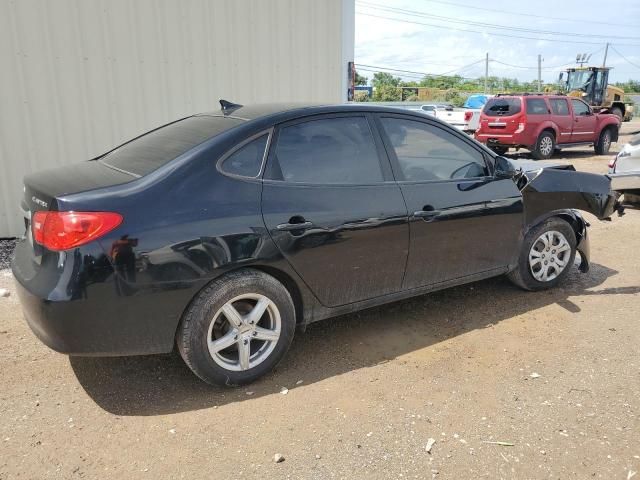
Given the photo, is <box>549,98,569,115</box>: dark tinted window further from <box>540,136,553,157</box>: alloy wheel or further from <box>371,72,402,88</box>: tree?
<box>371,72,402,88</box>: tree

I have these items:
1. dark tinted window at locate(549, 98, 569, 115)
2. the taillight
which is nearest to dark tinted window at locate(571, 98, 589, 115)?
dark tinted window at locate(549, 98, 569, 115)

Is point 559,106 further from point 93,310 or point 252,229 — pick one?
point 93,310

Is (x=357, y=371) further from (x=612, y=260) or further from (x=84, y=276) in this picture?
(x=612, y=260)

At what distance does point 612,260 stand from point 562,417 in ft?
11.4

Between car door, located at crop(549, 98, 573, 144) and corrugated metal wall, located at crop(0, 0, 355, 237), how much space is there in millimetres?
9769

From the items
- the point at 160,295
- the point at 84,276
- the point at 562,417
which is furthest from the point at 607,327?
the point at 84,276

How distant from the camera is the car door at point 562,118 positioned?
15391mm

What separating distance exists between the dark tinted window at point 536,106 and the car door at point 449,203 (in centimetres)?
1175

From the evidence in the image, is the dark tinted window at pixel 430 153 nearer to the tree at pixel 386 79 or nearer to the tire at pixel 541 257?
the tire at pixel 541 257

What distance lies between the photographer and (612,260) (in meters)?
5.87

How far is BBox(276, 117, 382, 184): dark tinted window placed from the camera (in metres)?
3.34

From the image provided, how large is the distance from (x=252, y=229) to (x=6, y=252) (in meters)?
3.94

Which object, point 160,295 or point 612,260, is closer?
point 160,295

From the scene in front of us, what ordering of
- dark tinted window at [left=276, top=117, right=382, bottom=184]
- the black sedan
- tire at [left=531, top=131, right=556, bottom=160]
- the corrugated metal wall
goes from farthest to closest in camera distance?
tire at [left=531, top=131, right=556, bottom=160] → the corrugated metal wall → dark tinted window at [left=276, top=117, right=382, bottom=184] → the black sedan
